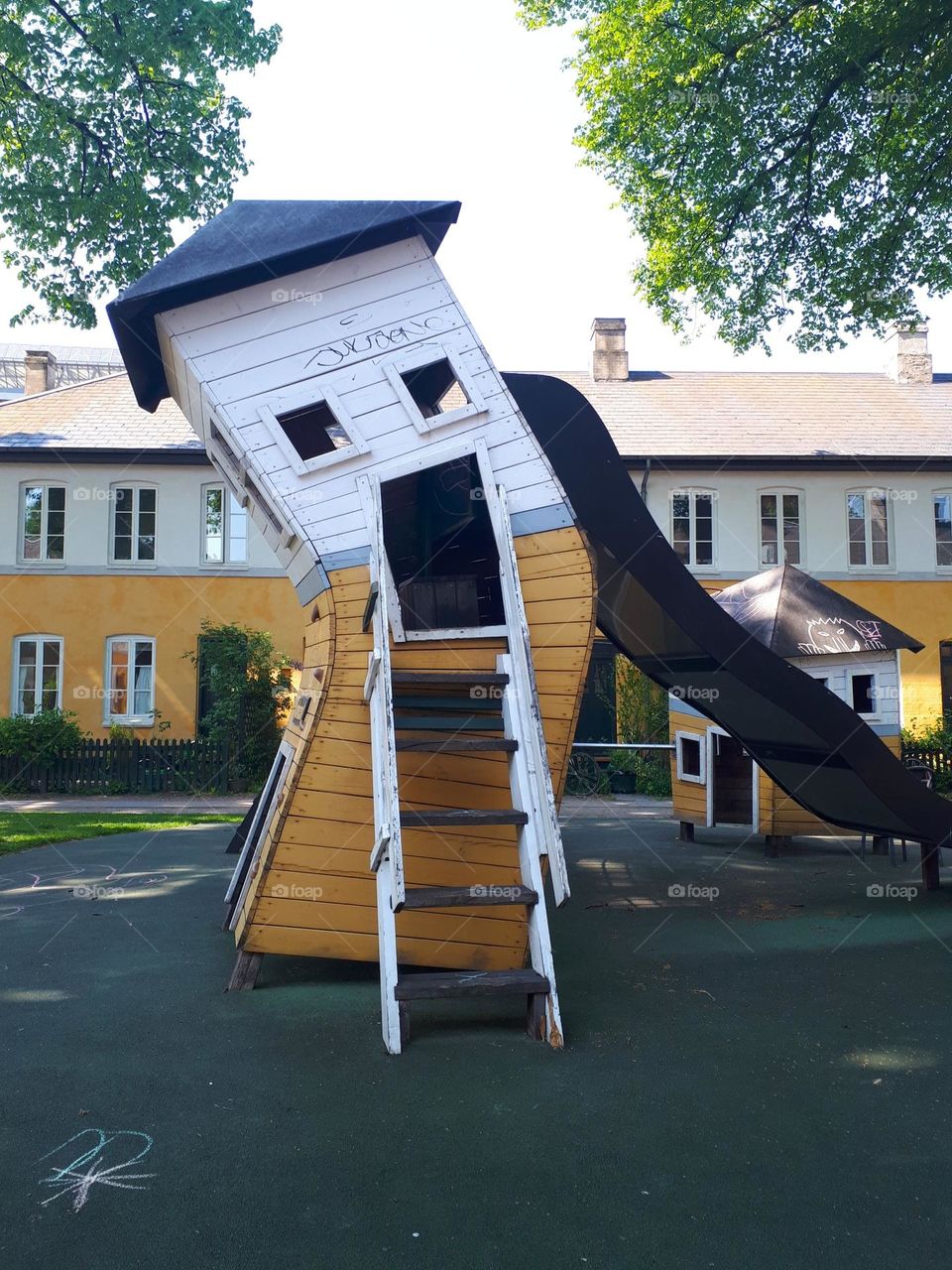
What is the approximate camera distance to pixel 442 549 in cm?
949

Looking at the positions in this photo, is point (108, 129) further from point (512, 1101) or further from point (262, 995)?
point (512, 1101)

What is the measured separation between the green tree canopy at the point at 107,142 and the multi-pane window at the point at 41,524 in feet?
32.9

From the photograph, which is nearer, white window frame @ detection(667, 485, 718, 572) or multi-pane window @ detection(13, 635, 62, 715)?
multi-pane window @ detection(13, 635, 62, 715)

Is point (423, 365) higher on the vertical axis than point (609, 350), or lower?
lower

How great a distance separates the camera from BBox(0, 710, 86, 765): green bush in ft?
69.7

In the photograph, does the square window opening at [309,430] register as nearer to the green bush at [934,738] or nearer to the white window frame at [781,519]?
the green bush at [934,738]

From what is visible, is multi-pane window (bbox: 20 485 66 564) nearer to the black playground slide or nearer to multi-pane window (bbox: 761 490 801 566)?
multi-pane window (bbox: 761 490 801 566)

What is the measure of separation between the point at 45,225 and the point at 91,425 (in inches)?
445

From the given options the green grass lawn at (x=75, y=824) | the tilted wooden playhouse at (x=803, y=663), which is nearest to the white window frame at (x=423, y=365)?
the tilted wooden playhouse at (x=803, y=663)

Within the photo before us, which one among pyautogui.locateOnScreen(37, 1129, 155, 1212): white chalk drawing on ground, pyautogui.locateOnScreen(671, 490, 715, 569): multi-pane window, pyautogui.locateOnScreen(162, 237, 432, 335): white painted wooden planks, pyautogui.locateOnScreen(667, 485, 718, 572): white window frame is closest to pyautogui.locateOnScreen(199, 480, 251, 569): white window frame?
pyautogui.locateOnScreen(667, 485, 718, 572): white window frame

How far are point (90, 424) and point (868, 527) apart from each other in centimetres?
2045

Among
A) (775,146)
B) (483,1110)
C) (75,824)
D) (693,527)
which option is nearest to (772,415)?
(693,527)

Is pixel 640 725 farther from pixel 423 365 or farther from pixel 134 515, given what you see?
pixel 423 365

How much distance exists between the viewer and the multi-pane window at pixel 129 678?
23.5m
